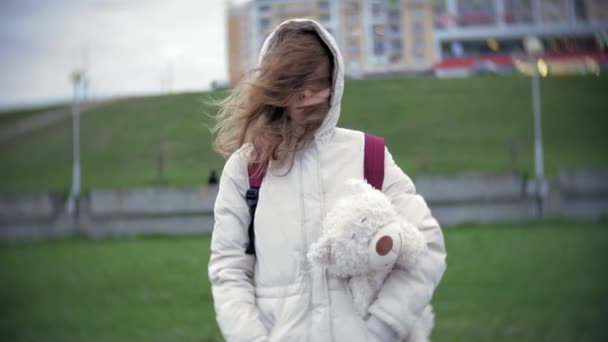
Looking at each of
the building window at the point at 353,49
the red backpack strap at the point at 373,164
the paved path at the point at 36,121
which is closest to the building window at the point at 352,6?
the building window at the point at 353,49

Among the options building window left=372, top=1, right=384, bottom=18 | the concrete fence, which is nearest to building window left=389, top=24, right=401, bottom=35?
building window left=372, top=1, right=384, bottom=18

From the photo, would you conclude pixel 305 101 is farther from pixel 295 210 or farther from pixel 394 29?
pixel 394 29

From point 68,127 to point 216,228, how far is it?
28.9 metres

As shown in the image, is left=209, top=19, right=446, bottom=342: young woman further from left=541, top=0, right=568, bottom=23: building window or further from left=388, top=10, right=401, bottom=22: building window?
left=541, top=0, right=568, bottom=23: building window

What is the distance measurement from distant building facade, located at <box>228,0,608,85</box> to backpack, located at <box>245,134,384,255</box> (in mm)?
419

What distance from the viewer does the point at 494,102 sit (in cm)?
2600

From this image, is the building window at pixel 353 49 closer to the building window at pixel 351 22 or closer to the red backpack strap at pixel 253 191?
the building window at pixel 351 22

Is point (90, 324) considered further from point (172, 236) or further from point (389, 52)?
point (172, 236)

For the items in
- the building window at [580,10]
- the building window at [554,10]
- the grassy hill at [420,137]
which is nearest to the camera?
the building window at [580,10]

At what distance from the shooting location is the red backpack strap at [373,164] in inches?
86.2

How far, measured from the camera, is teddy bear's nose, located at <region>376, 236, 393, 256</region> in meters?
2.03

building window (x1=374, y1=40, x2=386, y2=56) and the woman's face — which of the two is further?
building window (x1=374, y1=40, x2=386, y2=56)

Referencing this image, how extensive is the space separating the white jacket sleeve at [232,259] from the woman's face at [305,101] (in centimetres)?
20

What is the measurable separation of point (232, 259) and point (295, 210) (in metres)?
0.22
